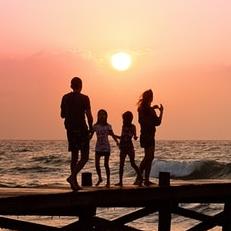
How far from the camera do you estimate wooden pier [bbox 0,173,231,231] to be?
32.6ft

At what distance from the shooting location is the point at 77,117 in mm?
10906

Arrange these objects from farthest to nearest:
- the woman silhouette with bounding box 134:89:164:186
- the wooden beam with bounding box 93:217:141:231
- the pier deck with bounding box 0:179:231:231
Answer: the woman silhouette with bounding box 134:89:164:186 → the wooden beam with bounding box 93:217:141:231 → the pier deck with bounding box 0:179:231:231

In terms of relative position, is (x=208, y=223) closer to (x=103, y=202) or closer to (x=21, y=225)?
(x=103, y=202)

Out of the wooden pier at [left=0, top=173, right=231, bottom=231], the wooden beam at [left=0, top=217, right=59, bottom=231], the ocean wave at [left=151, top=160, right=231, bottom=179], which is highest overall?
the wooden pier at [left=0, top=173, right=231, bottom=231]

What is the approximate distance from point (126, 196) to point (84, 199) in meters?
0.89

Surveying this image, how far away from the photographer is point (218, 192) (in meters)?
12.4

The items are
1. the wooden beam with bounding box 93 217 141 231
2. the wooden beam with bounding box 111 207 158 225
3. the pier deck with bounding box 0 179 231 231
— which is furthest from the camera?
the wooden beam with bounding box 111 207 158 225

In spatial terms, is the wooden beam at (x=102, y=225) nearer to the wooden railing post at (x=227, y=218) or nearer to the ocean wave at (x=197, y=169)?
the wooden railing post at (x=227, y=218)

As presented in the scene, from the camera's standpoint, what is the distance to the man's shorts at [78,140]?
11.0m

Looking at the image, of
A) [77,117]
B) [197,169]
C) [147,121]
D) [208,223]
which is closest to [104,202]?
[77,117]

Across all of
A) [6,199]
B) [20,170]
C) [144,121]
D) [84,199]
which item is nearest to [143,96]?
[144,121]

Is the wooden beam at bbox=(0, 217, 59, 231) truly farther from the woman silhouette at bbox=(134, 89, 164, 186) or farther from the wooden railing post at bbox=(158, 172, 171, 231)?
the woman silhouette at bbox=(134, 89, 164, 186)

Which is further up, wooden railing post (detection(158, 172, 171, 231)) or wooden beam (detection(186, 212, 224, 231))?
wooden railing post (detection(158, 172, 171, 231))

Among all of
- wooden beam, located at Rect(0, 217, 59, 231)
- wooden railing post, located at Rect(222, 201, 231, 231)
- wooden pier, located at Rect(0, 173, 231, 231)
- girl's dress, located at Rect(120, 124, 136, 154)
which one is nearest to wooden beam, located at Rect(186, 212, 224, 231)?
wooden pier, located at Rect(0, 173, 231, 231)
